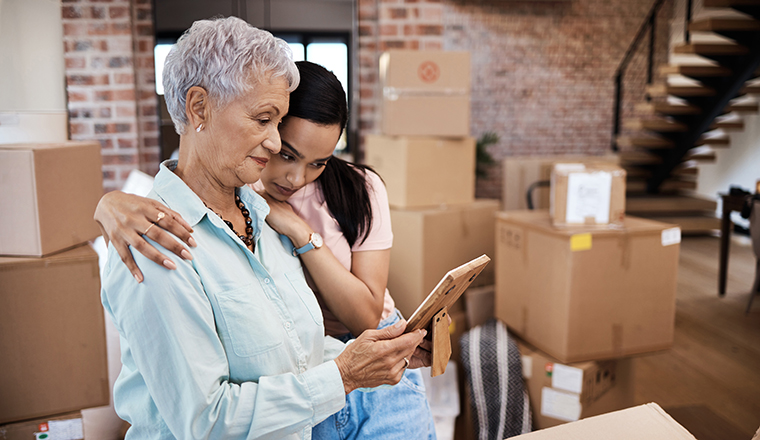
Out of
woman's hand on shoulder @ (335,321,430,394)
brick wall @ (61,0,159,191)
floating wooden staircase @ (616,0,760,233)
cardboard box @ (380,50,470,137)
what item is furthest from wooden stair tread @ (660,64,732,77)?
woman's hand on shoulder @ (335,321,430,394)

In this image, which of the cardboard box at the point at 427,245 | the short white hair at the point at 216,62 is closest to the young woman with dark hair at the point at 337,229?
the short white hair at the point at 216,62

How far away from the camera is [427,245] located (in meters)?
2.47

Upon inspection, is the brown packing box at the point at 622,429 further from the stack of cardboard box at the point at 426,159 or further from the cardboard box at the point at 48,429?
the stack of cardboard box at the point at 426,159

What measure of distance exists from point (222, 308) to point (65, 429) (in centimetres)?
101

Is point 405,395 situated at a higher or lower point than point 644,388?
higher

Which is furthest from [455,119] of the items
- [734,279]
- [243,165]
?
[734,279]

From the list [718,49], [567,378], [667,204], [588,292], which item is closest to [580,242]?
[588,292]

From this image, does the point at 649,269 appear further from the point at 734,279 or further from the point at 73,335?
the point at 734,279

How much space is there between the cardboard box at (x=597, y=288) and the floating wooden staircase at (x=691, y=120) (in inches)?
132

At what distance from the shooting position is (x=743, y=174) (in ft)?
20.9

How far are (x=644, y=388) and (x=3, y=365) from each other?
2636 mm

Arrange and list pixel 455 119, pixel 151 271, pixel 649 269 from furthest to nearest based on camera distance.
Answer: pixel 455 119 < pixel 649 269 < pixel 151 271

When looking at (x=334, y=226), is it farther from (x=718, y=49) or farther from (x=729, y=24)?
(x=718, y=49)

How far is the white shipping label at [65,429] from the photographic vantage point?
5.05 feet
